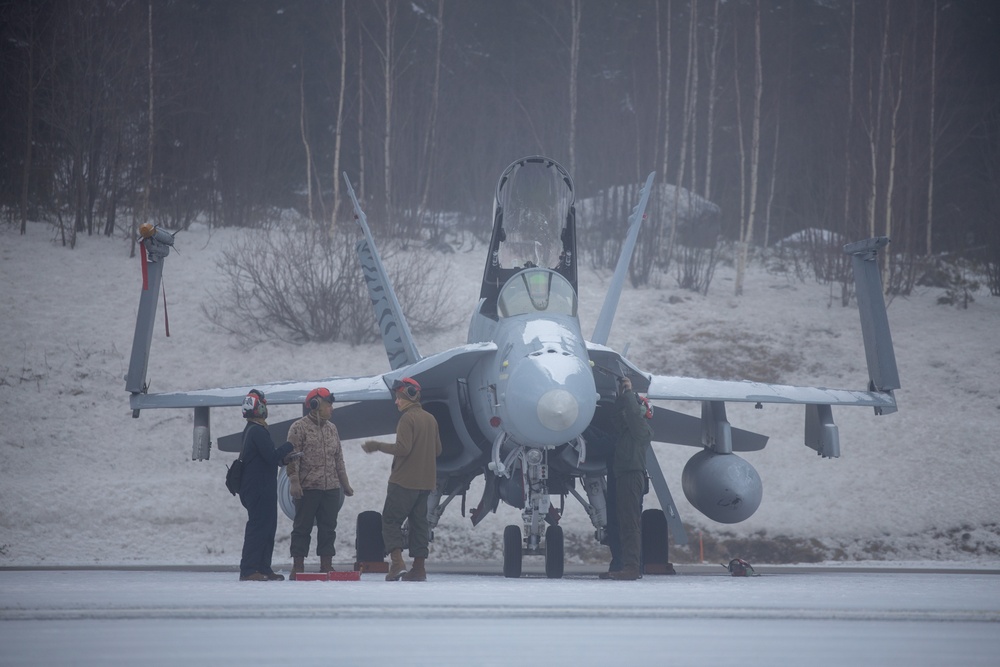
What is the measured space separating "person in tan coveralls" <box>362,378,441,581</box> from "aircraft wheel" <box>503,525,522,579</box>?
132 cm

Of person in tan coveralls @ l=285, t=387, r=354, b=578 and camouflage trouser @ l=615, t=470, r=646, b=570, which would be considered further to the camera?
camouflage trouser @ l=615, t=470, r=646, b=570

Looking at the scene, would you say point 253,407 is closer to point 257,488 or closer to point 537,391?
point 257,488

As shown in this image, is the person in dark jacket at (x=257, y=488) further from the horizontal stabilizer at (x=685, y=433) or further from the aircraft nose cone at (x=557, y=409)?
the horizontal stabilizer at (x=685, y=433)

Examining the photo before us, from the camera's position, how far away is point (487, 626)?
535 centimetres

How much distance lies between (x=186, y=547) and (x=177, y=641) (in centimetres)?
1207

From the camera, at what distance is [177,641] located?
15.8 ft

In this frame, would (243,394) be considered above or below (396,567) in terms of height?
above

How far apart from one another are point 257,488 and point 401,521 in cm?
128

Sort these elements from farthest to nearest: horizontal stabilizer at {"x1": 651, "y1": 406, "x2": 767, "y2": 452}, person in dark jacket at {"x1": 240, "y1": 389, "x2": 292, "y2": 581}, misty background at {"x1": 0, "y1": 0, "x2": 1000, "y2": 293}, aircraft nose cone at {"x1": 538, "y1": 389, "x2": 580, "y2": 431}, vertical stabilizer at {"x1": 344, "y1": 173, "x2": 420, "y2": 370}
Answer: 1. misty background at {"x1": 0, "y1": 0, "x2": 1000, "y2": 293}
2. horizontal stabilizer at {"x1": 651, "y1": 406, "x2": 767, "y2": 452}
3. vertical stabilizer at {"x1": 344, "y1": 173, "x2": 420, "y2": 370}
4. person in dark jacket at {"x1": 240, "y1": 389, "x2": 292, "y2": 581}
5. aircraft nose cone at {"x1": 538, "y1": 389, "x2": 580, "y2": 431}

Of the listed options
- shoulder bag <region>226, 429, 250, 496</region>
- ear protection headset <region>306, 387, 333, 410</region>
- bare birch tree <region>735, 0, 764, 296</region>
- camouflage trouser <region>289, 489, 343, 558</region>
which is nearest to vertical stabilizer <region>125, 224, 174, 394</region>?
shoulder bag <region>226, 429, 250, 496</region>

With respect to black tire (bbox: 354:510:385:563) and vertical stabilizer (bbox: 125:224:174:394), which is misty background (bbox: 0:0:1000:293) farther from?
black tire (bbox: 354:510:385:563)

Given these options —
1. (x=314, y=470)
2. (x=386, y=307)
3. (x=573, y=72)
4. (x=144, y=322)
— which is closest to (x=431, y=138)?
(x=573, y=72)

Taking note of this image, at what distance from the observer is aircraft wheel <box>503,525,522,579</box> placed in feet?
33.3

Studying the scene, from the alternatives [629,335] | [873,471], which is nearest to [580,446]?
[873,471]
